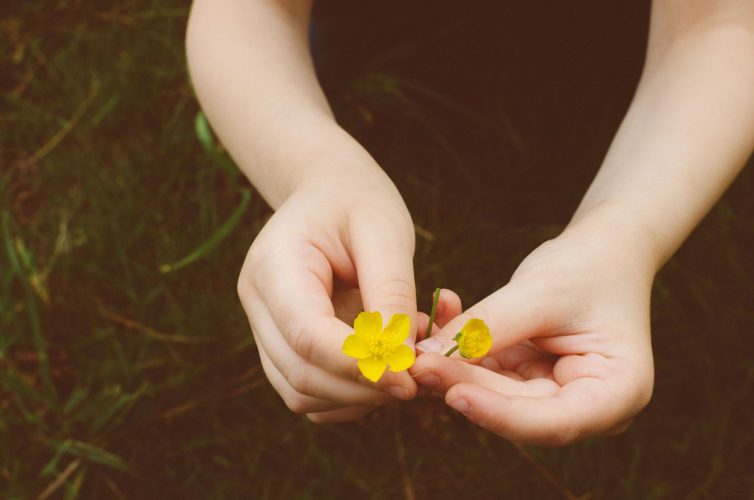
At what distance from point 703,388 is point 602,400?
3.06 feet

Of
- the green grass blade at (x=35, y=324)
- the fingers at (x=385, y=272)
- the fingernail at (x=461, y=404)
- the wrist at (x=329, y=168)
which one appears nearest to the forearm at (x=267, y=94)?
the wrist at (x=329, y=168)

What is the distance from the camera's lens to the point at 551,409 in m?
0.97

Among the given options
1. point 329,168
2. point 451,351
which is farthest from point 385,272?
point 329,168

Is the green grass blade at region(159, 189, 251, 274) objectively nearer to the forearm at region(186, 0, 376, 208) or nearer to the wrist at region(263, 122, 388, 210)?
the forearm at region(186, 0, 376, 208)

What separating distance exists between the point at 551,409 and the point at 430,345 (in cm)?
18

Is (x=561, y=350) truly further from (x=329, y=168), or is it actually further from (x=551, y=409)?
(x=329, y=168)

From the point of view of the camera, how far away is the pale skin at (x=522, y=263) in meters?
0.98

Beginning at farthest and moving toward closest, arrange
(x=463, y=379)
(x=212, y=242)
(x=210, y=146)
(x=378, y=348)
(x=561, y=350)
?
(x=210, y=146)
(x=212, y=242)
(x=561, y=350)
(x=463, y=379)
(x=378, y=348)

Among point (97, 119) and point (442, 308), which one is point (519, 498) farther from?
point (97, 119)

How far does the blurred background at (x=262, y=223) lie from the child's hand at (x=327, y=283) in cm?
64

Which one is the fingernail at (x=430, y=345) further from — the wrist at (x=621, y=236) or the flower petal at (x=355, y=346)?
the wrist at (x=621, y=236)

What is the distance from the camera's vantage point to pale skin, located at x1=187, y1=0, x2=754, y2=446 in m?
0.98

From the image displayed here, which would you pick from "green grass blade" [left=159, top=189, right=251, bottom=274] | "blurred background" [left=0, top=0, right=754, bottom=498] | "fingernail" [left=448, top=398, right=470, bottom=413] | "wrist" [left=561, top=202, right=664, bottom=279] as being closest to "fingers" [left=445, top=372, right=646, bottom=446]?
"fingernail" [left=448, top=398, right=470, bottom=413]

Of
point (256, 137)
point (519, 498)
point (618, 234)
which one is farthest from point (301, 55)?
point (519, 498)
